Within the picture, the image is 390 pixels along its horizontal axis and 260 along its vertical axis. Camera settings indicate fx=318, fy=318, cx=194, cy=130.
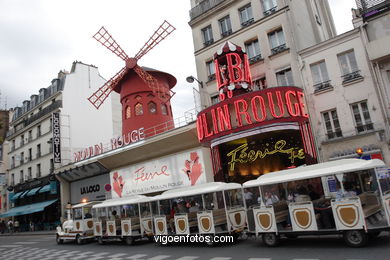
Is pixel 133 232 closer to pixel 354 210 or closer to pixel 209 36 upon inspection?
pixel 354 210

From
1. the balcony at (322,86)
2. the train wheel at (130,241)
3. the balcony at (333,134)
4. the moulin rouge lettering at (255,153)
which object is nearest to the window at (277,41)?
the balcony at (322,86)

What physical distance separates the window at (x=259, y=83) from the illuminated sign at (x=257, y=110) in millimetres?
1943

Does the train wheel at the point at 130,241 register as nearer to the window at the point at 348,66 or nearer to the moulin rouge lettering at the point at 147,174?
the moulin rouge lettering at the point at 147,174

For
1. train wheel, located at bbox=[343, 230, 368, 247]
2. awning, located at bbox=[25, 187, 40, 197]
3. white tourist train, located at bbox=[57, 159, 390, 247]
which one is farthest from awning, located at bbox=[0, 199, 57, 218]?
train wheel, located at bbox=[343, 230, 368, 247]

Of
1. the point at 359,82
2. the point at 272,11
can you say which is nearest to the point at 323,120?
the point at 359,82

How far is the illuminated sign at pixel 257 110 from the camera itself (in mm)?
13164

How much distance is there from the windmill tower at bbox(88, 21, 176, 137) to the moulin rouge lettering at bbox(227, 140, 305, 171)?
26.6 ft

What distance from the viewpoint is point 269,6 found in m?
16.1

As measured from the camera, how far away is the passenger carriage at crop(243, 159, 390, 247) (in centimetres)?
762

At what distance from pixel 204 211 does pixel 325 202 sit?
397 centimetres

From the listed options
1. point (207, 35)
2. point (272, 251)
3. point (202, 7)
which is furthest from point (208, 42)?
point (272, 251)

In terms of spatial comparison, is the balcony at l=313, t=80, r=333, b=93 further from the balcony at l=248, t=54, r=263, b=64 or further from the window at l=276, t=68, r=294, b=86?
the balcony at l=248, t=54, r=263, b=64

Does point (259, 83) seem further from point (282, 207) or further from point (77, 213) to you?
point (77, 213)

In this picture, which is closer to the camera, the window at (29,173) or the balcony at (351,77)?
the balcony at (351,77)
